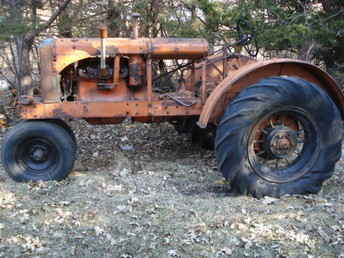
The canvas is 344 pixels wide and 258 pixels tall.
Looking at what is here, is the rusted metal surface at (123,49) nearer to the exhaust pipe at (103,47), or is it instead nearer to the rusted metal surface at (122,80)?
the rusted metal surface at (122,80)

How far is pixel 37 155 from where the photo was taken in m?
4.85

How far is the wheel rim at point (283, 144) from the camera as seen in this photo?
179 inches

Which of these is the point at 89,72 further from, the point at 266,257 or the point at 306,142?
the point at 266,257

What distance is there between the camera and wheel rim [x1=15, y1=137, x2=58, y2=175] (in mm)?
4844

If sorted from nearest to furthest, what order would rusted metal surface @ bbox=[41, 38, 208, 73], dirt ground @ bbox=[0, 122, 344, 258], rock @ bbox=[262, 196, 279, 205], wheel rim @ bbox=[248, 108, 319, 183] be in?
dirt ground @ bbox=[0, 122, 344, 258] → rock @ bbox=[262, 196, 279, 205] → wheel rim @ bbox=[248, 108, 319, 183] → rusted metal surface @ bbox=[41, 38, 208, 73]

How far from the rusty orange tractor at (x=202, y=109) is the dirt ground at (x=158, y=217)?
27cm

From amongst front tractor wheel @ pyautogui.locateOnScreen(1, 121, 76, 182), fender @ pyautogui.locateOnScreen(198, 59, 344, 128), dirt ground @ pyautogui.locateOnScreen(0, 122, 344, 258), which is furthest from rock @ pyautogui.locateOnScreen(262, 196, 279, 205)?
front tractor wheel @ pyautogui.locateOnScreen(1, 121, 76, 182)

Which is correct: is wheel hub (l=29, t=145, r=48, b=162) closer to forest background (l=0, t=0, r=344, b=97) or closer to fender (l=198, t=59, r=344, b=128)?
fender (l=198, t=59, r=344, b=128)

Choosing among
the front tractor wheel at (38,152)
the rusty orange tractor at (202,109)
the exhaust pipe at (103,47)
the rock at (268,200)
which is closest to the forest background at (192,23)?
the rusty orange tractor at (202,109)

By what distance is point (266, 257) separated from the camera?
3373mm

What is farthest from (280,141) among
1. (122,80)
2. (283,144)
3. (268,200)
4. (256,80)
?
(122,80)

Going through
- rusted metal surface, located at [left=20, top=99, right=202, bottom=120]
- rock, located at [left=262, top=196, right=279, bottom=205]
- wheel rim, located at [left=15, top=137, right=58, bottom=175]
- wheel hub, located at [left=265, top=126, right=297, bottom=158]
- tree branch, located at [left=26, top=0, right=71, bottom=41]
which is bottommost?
rock, located at [left=262, top=196, right=279, bottom=205]

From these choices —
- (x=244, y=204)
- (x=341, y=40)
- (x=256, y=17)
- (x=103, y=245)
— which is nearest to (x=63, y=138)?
(x=103, y=245)

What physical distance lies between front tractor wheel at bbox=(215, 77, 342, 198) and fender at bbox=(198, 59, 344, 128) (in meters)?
0.22
